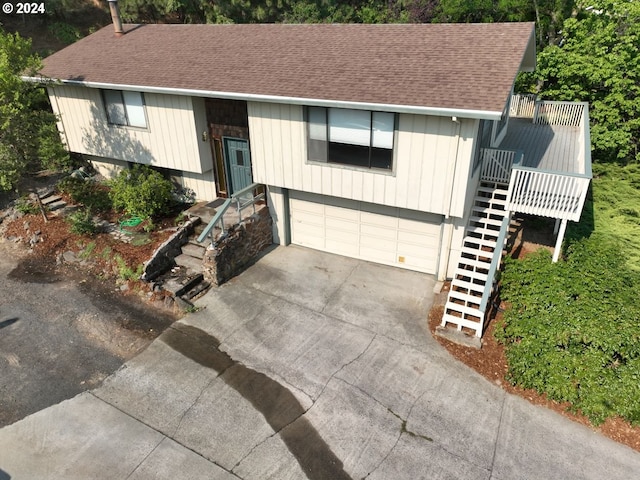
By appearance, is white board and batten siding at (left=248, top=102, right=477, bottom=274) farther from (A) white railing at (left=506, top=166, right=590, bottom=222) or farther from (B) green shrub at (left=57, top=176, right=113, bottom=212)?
(B) green shrub at (left=57, top=176, right=113, bottom=212)

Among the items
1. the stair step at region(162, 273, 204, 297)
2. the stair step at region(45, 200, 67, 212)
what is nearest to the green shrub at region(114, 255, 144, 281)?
the stair step at region(162, 273, 204, 297)

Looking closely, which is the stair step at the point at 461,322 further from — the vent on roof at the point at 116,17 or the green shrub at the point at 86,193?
the vent on roof at the point at 116,17

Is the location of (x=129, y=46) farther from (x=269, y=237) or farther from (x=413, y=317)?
(x=413, y=317)

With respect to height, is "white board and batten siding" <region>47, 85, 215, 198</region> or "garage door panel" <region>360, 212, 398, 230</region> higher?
"white board and batten siding" <region>47, 85, 215, 198</region>

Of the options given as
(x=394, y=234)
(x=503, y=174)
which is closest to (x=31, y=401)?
(x=394, y=234)

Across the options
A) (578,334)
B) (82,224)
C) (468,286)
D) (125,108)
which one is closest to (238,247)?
(82,224)

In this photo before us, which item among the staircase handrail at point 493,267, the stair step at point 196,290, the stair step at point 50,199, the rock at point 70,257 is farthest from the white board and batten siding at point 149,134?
the staircase handrail at point 493,267
